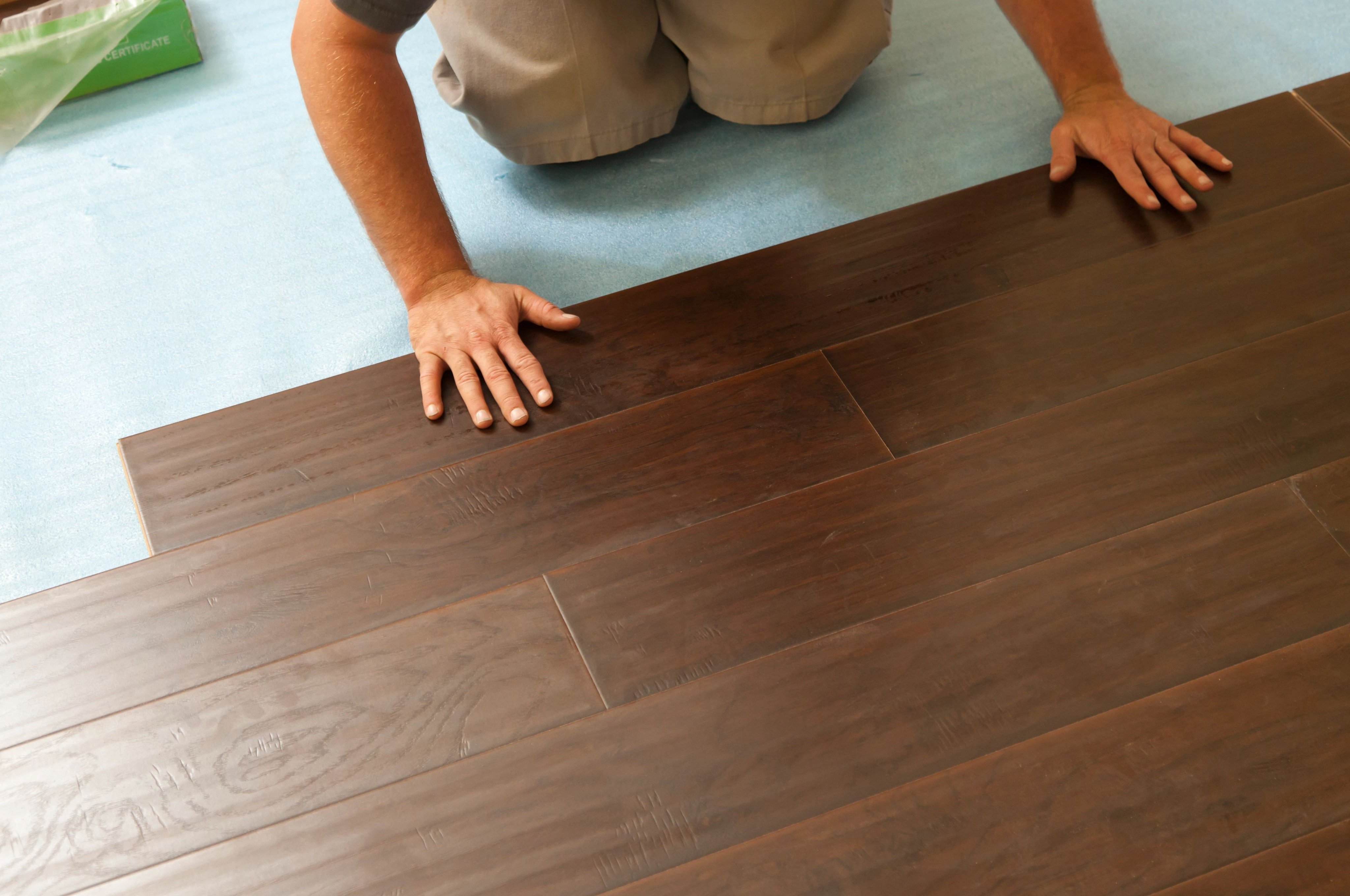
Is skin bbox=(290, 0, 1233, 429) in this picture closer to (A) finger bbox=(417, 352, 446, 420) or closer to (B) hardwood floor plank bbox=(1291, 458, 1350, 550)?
(A) finger bbox=(417, 352, 446, 420)

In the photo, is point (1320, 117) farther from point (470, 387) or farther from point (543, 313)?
point (470, 387)

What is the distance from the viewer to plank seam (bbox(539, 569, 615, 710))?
3.87 ft

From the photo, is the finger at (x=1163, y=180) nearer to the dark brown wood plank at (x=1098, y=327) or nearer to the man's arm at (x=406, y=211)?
the dark brown wood plank at (x=1098, y=327)

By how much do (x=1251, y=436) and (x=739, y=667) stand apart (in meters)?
0.75

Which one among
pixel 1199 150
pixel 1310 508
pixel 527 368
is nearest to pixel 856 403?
pixel 527 368

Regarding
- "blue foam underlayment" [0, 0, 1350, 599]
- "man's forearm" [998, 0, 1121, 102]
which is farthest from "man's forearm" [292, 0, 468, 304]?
"man's forearm" [998, 0, 1121, 102]

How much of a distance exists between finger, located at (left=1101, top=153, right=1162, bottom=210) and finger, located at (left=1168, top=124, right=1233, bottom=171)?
88 mm

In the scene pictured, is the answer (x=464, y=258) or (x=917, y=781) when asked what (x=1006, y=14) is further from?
(x=917, y=781)

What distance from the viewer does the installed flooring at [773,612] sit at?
1.07 metres

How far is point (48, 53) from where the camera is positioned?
225 cm

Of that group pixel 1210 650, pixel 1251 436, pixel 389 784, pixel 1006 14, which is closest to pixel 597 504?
pixel 389 784

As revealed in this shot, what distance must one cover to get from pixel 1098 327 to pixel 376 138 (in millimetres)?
1109

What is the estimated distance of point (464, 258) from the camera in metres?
1.65

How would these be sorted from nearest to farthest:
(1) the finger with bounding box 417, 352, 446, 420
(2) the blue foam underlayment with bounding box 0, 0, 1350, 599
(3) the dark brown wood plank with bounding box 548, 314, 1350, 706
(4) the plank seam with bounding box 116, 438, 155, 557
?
(3) the dark brown wood plank with bounding box 548, 314, 1350, 706, (4) the plank seam with bounding box 116, 438, 155, 557, (1) the finger with bounding box 417, 352, 446, 420, (2) the blue foam underlayment with bounding box 0, 0, 1350, 599
